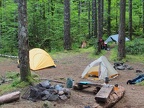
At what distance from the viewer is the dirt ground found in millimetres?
7090

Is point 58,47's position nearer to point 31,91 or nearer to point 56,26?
point 56,26

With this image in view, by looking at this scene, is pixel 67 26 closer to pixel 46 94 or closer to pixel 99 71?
pixel 99 71

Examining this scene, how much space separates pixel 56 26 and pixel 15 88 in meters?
18.1

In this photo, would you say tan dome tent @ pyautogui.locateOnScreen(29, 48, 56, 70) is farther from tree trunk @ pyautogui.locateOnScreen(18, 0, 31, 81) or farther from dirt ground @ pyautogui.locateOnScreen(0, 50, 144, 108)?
tree trunk @ pyautogui.locateOnScreen(18, 0, 31, 81)

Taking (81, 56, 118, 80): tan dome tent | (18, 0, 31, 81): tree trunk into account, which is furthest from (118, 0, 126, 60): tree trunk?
(18, 0, 31, 81): tree trunk

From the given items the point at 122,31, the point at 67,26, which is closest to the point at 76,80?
the point at 122,31

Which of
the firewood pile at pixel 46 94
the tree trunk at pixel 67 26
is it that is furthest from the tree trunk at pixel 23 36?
the tree trunk at pixel 67 26

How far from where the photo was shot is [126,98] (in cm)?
820

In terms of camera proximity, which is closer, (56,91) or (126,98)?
(56,91)

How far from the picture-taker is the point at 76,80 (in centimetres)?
1121

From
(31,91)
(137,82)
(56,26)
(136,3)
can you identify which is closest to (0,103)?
(31,91)

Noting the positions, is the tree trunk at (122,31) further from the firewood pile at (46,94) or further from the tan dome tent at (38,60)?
the firewood pile at (46,94)

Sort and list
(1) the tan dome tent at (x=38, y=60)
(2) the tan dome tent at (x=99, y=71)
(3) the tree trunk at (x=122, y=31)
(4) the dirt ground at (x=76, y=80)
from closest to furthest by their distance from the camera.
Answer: (4) the dirt ground at (x=76, y=80) → (2) the tan dome tent at (x=99, y=71) → (1) the tan dome tent at (x=38, y=60) → (3) the tree trunk at (x=122, y=31)

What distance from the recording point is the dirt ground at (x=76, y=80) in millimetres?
7090
